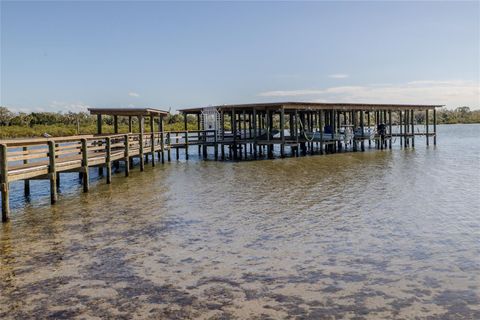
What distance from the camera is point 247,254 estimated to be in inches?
284

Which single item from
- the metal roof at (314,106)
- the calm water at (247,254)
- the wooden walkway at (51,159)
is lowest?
the calm water at (247,254)

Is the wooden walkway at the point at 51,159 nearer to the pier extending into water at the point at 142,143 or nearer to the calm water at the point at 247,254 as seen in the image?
the pier extending into water at the point at 142,143

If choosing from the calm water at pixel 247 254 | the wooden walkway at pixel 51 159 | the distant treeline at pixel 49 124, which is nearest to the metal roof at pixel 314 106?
the wooden walkway at pixel 51 159

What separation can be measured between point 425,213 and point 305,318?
644 cm

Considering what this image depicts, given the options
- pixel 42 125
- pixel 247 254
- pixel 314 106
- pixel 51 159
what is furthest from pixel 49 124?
pixel 247 254

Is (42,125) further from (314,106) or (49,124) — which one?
(314,106)

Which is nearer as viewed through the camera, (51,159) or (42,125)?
(51,159)

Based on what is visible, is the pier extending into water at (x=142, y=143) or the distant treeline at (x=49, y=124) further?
the distant treeline at (x=49, y=124)

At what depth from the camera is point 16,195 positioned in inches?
566

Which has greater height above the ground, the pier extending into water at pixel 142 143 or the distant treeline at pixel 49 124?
the distant treeline at pixel 49 124

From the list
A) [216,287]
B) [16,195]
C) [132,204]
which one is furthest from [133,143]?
[216,287]

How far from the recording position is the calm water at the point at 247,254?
518cm

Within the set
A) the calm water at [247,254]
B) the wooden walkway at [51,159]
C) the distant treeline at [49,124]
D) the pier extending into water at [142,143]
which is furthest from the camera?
the distant treeline at [49,124]

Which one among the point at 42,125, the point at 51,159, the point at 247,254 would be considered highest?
the point at 42,125
